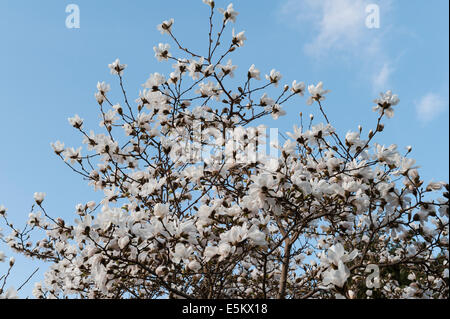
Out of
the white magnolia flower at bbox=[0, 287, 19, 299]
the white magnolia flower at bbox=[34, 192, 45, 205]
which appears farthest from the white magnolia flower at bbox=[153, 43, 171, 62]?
the white magnolia flower at bbox=[0, 287, 19, 299]

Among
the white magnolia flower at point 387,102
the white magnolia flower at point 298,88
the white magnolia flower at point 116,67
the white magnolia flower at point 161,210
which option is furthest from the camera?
the white magnolia flower at point 116,67

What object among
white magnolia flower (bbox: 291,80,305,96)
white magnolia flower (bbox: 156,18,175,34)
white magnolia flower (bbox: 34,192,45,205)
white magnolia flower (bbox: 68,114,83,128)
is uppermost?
white magnolia flower (bbox: 156,18,175,34)

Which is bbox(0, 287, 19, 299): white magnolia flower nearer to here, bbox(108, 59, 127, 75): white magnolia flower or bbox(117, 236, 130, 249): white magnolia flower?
bbox(117, 236, 130, 249): white magnolia flower

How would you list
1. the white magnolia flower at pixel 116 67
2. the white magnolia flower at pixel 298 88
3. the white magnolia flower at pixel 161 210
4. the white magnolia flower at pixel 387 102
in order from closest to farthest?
the white magnolia flower at pixel 161 210 < the white magnolia flower at pixel 387 102 < the white magnolia flower at pixel 298 88 < the white magnolia flower at pixel 116 67

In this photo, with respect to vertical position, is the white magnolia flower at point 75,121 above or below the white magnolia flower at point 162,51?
below

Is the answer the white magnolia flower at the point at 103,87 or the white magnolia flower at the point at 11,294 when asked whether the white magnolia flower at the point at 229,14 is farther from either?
the white magnolia flower at the point at 11,294

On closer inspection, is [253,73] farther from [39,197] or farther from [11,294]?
[11,294]

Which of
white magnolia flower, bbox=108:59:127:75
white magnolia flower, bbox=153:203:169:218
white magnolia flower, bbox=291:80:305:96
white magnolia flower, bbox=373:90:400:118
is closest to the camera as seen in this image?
white magnolia flower, bbox=153:203:169:218

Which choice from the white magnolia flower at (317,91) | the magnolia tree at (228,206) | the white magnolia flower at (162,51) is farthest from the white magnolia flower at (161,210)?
the white magnolia flower at (162,51)

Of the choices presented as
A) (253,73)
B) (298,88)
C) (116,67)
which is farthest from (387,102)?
(116,67)

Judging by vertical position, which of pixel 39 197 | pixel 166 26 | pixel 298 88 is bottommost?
pixel 39 197
